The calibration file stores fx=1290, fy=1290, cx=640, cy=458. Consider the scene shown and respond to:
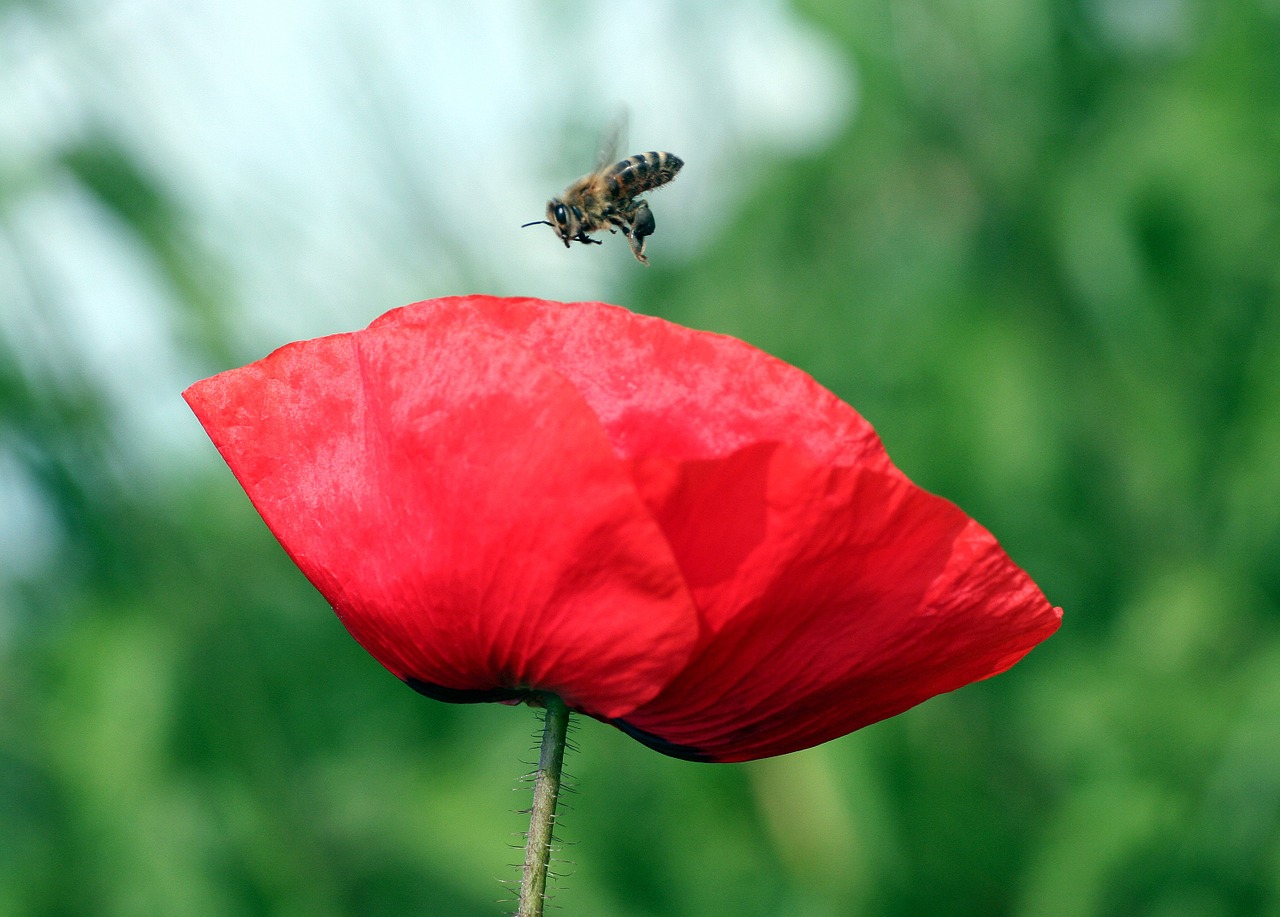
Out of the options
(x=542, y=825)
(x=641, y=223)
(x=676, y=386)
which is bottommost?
(x=542, y=825)

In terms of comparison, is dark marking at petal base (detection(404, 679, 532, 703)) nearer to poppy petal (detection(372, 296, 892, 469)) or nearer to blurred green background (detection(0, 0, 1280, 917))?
poppy petal (detection(372, 296, 892, 469))

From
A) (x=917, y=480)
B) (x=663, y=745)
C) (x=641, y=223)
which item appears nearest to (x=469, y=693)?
(x=663, y=745)

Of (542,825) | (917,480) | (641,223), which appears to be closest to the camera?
(542,825)

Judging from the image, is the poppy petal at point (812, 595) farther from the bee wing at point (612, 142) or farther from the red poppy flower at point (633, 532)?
the bee wing at point (612, 142)

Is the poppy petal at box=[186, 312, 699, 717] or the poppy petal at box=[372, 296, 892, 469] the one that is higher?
the poppy petal at box=[372, 296, 892, 469]

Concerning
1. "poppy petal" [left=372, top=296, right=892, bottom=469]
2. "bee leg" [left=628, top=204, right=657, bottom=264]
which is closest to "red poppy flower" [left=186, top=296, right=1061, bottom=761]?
"poppy petal" [left=372, top=296, right=892, bottom=469]

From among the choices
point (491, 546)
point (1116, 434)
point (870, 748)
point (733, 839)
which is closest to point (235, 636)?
point (733, 839)

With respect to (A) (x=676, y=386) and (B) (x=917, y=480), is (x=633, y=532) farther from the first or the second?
(B) (x=917, y=480)
